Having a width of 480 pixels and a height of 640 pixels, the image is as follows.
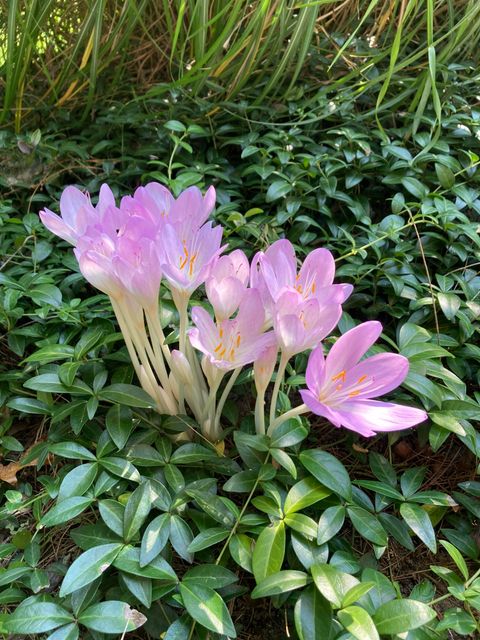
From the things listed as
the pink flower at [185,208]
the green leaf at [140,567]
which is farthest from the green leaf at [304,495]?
the pink flower at [185,208]

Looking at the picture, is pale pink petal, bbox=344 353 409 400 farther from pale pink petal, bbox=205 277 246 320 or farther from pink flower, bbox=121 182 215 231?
pink flower, bbox=121 182 215 231

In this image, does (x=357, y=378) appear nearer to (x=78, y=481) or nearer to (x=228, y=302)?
(x=228, y=302)

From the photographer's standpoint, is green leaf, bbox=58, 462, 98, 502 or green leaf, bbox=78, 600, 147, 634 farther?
green leaf, bbox=58, 462, 98, 502

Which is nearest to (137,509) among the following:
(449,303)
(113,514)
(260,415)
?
(113,514)

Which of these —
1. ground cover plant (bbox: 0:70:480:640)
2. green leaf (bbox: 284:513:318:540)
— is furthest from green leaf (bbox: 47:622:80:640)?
green leaf (bbox: 284:513:318:540)

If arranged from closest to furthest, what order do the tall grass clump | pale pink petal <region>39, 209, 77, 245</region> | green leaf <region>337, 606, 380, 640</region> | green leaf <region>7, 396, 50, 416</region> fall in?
green leaf <region>337, 606, 380, 640</region> < pale pink petal <region>39, 209, 77, 245</region> < green leaf <region>7, 396, 50, 416</region> < the tall grass clump

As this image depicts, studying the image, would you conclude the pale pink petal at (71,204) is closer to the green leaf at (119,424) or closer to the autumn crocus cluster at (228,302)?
the autumn crocus cluster at (228,302)

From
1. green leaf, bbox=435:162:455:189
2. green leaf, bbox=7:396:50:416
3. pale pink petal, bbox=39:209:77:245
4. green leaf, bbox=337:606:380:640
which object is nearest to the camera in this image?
green leaf, bbox=337:606:380:640
